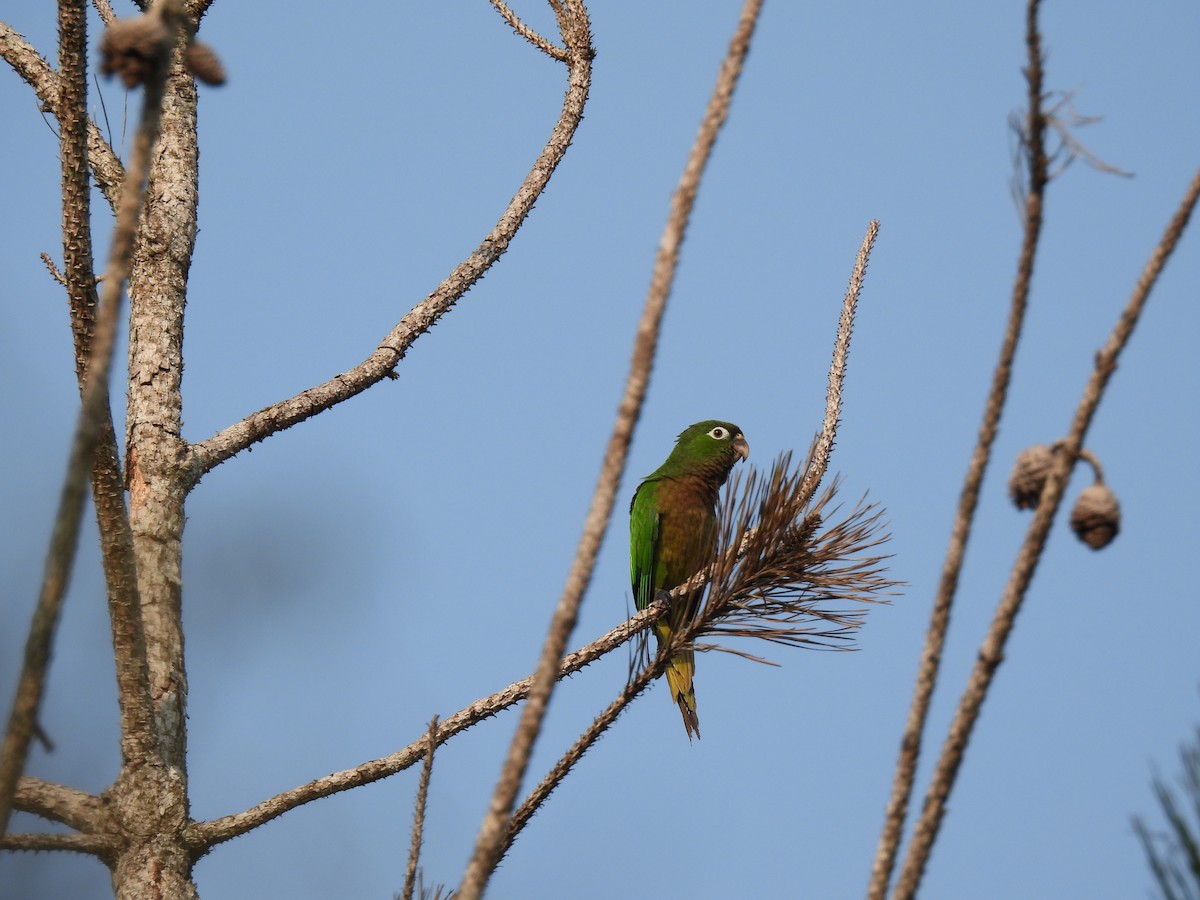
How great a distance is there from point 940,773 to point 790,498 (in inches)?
80.4

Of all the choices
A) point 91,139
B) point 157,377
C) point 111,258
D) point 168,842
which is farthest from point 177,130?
point 111,258

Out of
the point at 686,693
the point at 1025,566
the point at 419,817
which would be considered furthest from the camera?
the point at 686,693

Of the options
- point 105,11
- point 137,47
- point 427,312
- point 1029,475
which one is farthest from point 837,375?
point 105,11

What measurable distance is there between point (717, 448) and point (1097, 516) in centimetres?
493

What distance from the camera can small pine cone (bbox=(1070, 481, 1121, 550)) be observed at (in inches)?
75.7

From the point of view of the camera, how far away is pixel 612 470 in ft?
6.25

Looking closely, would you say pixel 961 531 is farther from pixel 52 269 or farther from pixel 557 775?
pixel 52 269

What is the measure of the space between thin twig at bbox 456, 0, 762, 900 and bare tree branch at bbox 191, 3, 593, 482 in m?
2.59

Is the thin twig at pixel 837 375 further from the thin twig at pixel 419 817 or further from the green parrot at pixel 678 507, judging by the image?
the green parrot at pixel 678 507

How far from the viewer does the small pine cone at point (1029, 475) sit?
6.20ft

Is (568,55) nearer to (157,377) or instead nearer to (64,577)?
(157,377)

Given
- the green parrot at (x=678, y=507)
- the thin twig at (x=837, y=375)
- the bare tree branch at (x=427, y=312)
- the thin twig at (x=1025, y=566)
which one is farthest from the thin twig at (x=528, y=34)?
the thin twig at (x=1025, y=566)

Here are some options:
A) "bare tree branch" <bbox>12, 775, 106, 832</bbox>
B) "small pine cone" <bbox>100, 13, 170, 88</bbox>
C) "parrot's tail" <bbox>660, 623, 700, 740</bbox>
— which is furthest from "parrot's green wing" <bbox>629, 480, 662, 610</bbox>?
"small pine cone" <bbox>100, 13, 170, 88</bbox>

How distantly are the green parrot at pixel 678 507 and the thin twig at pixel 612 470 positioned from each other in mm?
4568
